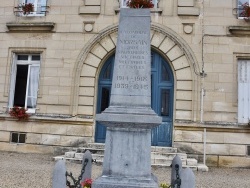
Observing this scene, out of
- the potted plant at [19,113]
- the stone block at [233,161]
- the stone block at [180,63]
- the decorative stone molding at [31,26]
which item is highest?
the decorative stone molding at [31,26]

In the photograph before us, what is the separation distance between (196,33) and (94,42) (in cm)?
349

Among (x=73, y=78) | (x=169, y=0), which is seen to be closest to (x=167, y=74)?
(x=169, y=0)

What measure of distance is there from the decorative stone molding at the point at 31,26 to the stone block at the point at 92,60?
5.77ft

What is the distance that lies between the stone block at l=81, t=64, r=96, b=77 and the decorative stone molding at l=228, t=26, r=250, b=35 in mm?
4774

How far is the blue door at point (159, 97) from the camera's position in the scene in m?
10.5

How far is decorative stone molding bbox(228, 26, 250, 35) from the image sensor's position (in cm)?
1035

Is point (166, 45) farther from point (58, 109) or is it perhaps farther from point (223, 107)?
point (58, 109)

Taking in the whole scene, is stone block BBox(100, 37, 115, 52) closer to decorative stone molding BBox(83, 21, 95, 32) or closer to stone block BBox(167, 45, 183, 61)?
decorative stone molding BBox(83, 21, 95, 32)

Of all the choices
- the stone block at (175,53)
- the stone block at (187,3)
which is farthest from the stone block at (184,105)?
the stone block at (187,3)

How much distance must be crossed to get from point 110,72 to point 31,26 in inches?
130

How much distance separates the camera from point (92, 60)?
1087 cm

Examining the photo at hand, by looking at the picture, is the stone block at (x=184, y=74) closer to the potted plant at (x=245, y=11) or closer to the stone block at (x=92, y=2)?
the potted plant at (x=245, y=11)

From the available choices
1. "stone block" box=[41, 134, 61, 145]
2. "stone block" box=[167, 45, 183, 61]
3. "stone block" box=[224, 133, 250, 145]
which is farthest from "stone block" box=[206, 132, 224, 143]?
"stone block" box=[41, 134, 61, 145]

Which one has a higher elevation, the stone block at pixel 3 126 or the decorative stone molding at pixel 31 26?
the decorative stone molding at pixel 31 26
